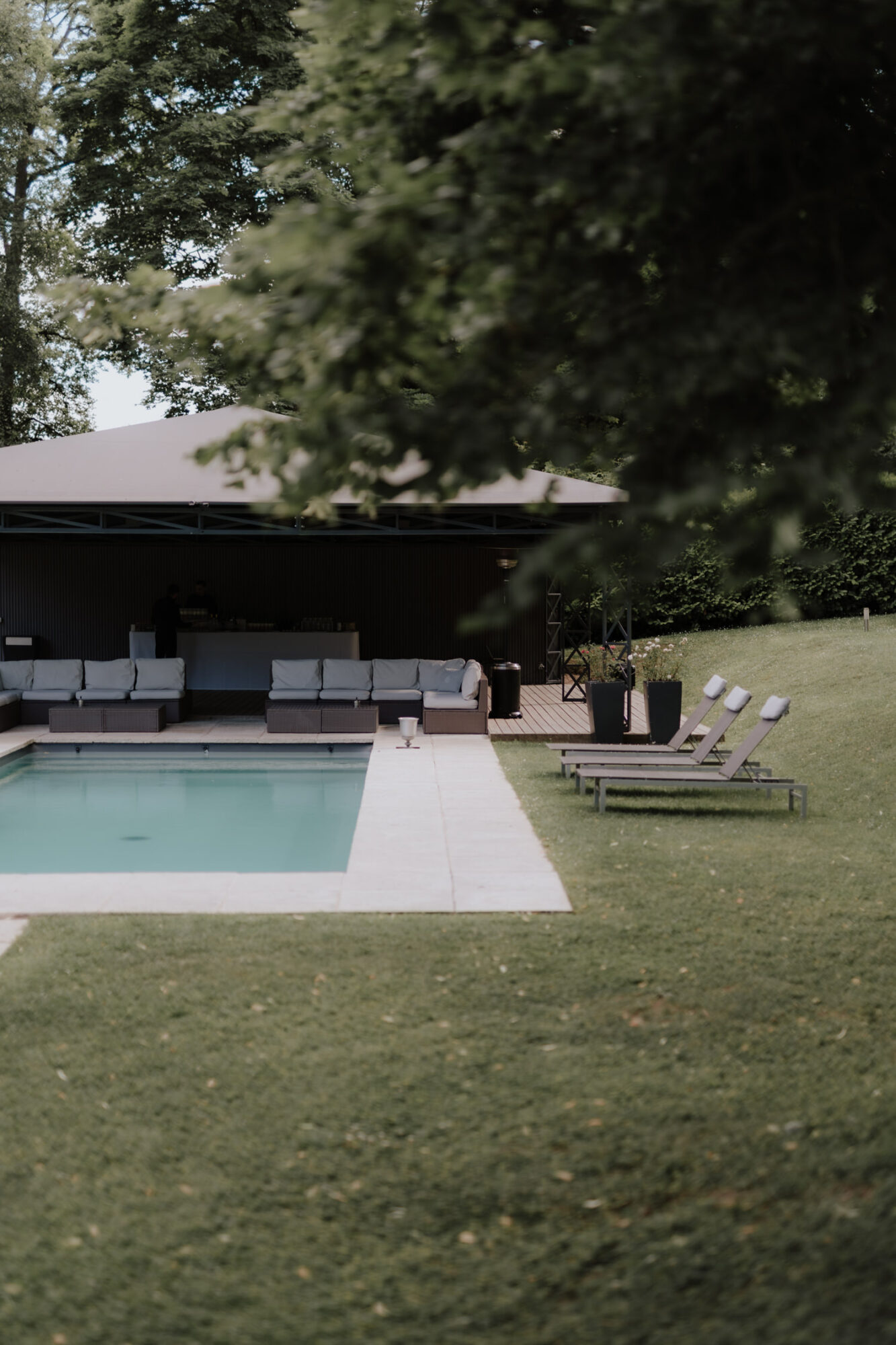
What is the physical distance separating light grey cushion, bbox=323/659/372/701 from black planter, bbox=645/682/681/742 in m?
4.00

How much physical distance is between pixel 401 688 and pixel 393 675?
194 millimetres

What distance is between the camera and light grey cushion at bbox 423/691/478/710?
14.2 m

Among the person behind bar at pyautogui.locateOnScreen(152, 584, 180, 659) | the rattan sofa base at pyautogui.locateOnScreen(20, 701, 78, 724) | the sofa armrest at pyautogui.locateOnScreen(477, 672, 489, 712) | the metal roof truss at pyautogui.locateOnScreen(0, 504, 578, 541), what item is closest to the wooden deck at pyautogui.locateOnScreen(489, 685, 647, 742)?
the sofa armrest at pyautogui.locateOnScreen(477, 672, 489, 712)

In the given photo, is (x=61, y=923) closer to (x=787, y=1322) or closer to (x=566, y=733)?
(x=787, y=1322)

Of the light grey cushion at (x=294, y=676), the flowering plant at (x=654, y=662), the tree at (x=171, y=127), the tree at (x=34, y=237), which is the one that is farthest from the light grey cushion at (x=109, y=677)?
the tree at (x=34, y=237)

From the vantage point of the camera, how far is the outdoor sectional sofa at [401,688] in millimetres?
14172

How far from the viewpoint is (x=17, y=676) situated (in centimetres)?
1516

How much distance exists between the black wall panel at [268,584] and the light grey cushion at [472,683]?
227 inches

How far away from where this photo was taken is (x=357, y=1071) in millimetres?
4340

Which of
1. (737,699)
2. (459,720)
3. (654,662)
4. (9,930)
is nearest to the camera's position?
(9,930)

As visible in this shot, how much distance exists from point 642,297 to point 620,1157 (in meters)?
2.66

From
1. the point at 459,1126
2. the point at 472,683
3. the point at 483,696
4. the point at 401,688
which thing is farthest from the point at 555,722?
the point at 459,1126

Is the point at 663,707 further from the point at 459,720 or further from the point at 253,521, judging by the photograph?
the point at 253,521

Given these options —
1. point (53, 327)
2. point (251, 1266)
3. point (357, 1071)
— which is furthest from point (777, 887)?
point (53, 327)
